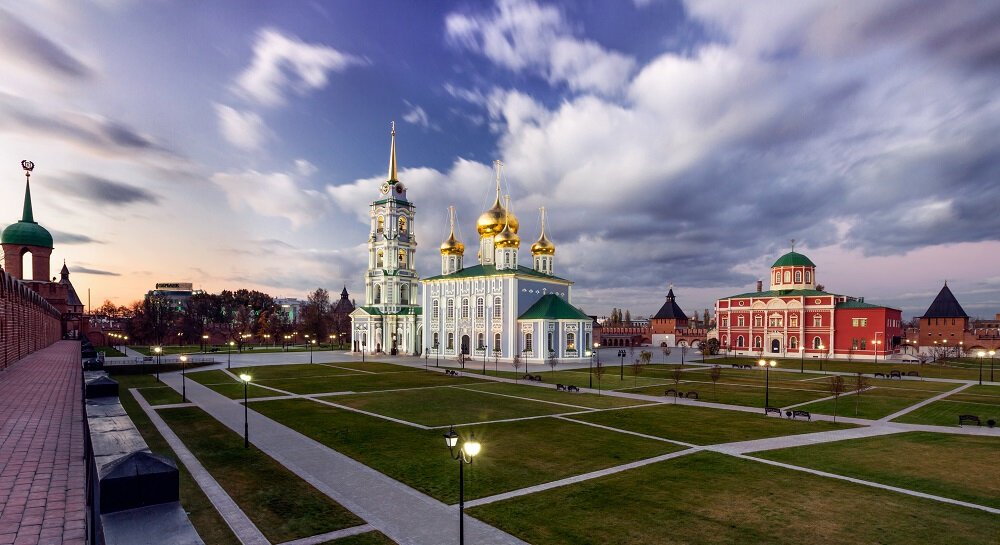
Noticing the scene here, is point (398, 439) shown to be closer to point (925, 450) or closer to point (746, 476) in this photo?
point (746, 476)

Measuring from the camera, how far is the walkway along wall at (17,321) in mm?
19203

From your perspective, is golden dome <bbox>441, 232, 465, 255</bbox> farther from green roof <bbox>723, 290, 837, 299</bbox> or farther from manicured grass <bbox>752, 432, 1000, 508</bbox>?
manicured grass <bbox>752, 432, 1000, 508</bbox>

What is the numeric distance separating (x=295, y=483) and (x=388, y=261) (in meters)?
55.9

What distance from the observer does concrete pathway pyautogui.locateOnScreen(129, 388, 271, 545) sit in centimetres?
1041

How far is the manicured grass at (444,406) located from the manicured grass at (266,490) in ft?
25.7

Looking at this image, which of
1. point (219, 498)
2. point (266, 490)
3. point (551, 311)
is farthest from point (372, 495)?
point (551, 311)

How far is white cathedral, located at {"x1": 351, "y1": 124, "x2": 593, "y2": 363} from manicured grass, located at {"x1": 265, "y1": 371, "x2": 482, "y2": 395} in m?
13.9

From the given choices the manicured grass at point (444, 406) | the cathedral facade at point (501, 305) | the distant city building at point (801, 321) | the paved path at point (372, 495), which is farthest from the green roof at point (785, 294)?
the paved path at point (372, 495)

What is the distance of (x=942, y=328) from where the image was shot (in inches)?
2810

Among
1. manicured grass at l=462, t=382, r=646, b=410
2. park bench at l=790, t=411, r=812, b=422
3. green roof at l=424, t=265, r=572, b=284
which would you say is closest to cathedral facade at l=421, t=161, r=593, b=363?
green roof at l=424, t=265, r=572, b=284

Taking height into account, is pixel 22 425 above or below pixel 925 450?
above

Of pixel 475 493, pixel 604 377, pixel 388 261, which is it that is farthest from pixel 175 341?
pixel 475 493

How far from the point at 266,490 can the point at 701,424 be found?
18495 mm

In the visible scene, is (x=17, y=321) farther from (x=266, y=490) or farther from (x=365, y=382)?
(x=266, y=490)
